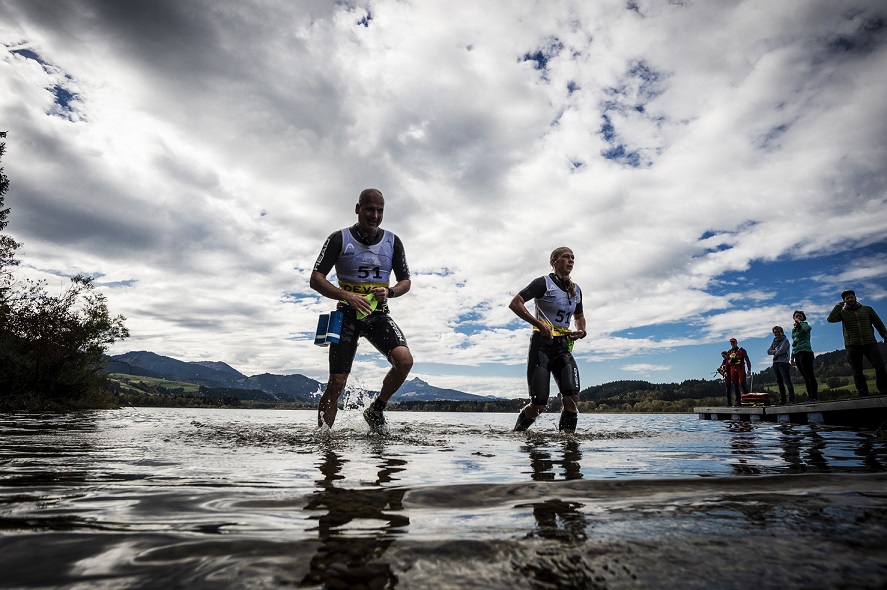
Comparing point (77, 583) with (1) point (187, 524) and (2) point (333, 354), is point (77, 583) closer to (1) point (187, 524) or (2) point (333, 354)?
(1) point (187, 524)

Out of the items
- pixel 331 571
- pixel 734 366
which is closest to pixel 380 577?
pixel 331 571

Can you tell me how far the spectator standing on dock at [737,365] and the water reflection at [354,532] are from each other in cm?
1779

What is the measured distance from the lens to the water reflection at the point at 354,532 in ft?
3.10

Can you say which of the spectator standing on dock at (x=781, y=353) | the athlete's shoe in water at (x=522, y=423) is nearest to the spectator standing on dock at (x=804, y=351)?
the spectator standing on dock at (x=781, y=353)

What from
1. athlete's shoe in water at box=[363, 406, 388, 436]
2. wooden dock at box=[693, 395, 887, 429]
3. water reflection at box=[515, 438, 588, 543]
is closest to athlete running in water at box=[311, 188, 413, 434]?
athlete's shoe in water at box=[363, 406, 388, 436]

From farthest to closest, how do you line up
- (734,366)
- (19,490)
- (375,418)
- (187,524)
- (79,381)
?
(79,381) → (734,366) → (375,418) → (19,490) → (187,524)

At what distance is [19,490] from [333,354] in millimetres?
4067

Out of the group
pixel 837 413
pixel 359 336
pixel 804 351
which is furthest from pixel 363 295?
pixel 804 351

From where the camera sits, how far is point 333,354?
230 inches

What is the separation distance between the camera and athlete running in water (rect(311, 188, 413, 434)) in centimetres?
580

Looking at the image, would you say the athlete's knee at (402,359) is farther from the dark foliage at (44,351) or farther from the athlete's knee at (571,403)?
the dark foliage at (44,351)

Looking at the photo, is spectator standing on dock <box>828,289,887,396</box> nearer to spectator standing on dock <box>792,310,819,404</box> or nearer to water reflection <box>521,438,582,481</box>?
spectator standing on dock <box>792,310,819,404</box>

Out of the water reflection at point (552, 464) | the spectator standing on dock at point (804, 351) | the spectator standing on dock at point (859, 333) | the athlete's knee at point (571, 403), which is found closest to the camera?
the water reflection at point (552, 464)

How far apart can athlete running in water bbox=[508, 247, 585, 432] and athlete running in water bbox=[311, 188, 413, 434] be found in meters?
1.93
